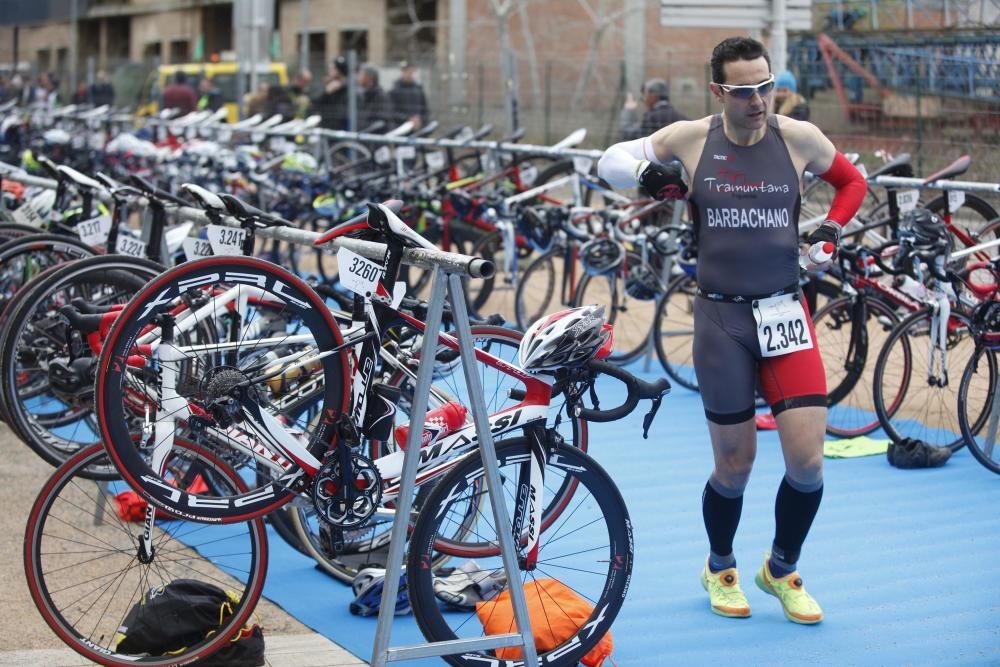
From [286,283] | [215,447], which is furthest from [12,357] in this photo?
[286,283]

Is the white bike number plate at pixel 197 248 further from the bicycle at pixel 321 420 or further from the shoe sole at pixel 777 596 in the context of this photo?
the shoe sole at pixel 777 596

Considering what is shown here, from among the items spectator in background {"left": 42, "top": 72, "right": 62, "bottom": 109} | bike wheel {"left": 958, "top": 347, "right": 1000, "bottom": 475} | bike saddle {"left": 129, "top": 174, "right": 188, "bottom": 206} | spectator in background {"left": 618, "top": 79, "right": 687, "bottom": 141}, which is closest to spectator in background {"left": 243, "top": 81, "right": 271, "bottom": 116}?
spectator in background {"left": 618, "top": 79, "right": 687, "bottom": 141}

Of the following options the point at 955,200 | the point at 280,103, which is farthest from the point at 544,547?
the point at 280,103

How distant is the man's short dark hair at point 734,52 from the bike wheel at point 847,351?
2864 millimetres

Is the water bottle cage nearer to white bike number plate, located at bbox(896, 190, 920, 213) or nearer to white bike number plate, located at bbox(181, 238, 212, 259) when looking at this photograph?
white bike number plate, located at bbox(181, 238, 212, 259)

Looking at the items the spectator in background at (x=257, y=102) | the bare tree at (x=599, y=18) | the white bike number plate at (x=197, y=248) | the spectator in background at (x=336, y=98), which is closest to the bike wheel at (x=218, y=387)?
the white bike number plate at (x=197, y=248)

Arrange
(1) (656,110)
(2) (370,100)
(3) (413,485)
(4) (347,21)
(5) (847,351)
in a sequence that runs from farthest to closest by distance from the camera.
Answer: (4) (347,21) → (2) (370,100) → (1) (656,110) → (5) (847,351) → (3) (413,485)

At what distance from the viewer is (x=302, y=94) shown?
19250 millimetres

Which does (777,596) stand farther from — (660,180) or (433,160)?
(433,160)

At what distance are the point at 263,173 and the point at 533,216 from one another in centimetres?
410

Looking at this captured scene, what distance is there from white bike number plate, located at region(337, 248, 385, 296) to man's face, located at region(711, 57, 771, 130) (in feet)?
4.33

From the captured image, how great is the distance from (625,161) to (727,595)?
1.59 m

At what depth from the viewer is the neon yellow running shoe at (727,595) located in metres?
4.81

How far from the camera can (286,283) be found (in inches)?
155
